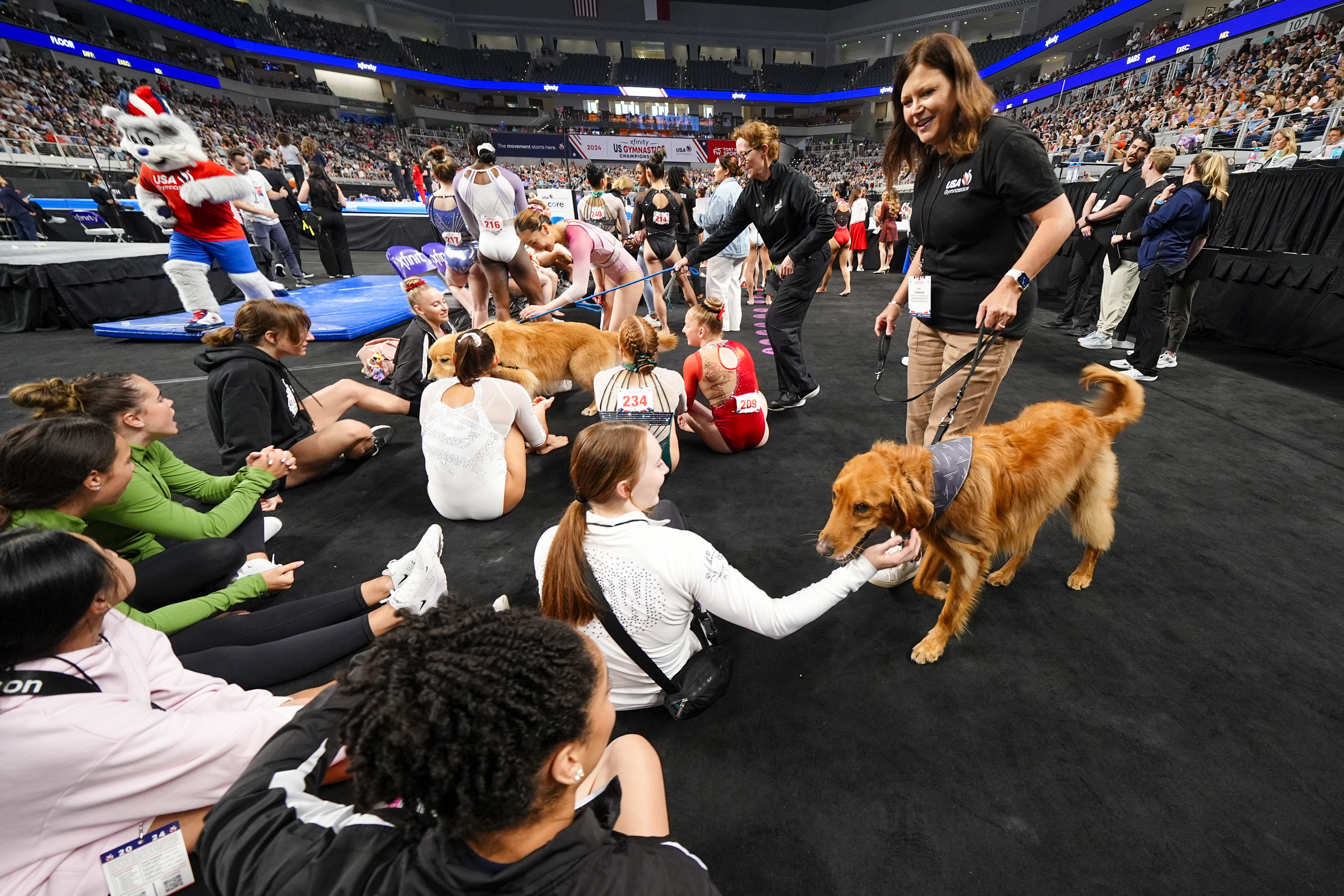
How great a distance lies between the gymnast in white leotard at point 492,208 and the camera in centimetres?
473

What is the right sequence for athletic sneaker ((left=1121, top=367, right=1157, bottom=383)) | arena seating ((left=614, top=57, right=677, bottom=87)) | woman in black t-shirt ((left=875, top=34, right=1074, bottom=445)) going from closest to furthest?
woman in black t-shirt ((left=875, top=34, right=1074, bottom=445)) → athletic sneaker ((left=1121, top=367, right=1157, bottom=383)) → arena seating ((left=614, top=57, right=677, bottom=87))

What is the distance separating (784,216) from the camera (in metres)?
3.99

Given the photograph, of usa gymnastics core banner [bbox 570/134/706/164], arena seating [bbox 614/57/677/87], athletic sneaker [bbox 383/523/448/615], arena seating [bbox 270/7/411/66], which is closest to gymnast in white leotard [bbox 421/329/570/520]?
athletic sneaker [bbox 383/523/448/615]

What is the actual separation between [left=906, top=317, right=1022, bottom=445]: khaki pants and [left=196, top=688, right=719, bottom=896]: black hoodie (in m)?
1.95

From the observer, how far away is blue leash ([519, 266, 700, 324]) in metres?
5.05

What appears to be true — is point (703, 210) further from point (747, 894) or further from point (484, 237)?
point (747, 894)

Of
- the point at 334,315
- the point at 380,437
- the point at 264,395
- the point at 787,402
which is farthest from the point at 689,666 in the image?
the point at 334,315

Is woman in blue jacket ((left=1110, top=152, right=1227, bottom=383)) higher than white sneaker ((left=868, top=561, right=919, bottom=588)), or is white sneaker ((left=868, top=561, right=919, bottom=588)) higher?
woman in blue jacket ((left=1110, top=152, right=1227, bottom=383))

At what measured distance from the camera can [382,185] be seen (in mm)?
21016

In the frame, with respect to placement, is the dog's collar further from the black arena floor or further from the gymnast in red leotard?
the gymnast in red leotard

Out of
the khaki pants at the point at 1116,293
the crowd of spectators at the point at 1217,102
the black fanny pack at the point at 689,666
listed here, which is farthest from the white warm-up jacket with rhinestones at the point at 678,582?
the crowd of spectators at the point at 1217,102

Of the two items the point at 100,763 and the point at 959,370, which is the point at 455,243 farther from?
the point at 100,763

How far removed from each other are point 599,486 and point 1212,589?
297cm

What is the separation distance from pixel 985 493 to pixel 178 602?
10.5ft
